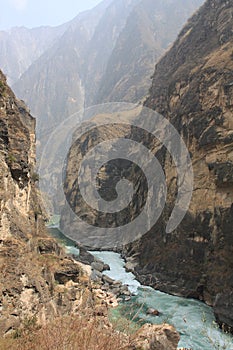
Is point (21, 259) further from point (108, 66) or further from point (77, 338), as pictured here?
point (108, 66)

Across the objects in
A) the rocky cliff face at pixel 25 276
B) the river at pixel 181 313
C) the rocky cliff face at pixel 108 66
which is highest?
the rocky cliff face at pixel 108 66

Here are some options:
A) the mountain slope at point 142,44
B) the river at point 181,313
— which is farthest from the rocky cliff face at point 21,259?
the mountain slope at point 142,44

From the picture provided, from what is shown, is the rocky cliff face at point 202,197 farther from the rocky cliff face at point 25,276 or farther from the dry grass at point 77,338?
the dry grass at point 77,338

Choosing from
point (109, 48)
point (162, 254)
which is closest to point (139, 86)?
point (162, 254)

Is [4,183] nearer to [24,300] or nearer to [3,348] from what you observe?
[24,300]

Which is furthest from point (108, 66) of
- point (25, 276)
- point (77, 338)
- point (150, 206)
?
point (77, 338)

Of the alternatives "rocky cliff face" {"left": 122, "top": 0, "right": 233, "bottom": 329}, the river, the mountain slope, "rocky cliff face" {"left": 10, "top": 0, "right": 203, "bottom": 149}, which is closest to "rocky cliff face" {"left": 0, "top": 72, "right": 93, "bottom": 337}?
the river

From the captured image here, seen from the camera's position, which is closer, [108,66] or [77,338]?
[77,338]

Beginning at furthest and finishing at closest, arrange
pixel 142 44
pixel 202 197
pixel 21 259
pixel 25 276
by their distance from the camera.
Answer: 1. pixel 142 44
2. pixel 202 197
3. pixel 21 259
4. pixel 25 276

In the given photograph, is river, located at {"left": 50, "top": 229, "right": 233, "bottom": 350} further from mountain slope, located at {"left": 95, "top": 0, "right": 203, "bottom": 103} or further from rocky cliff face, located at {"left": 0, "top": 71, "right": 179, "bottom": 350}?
mountain slope, located at {"left": 95, "top": 0, "right": 203, "bottom": 103}
